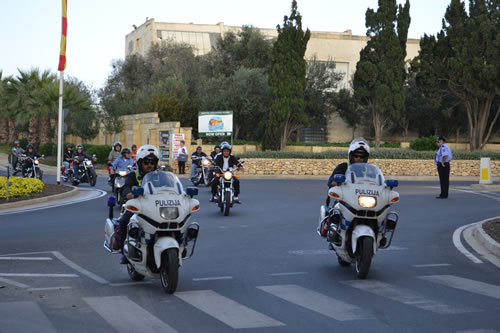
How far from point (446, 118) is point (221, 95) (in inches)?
685

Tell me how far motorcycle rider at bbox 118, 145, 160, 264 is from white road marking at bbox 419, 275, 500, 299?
3669 millimetres

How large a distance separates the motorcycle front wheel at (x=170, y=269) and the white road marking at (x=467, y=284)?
3.23m

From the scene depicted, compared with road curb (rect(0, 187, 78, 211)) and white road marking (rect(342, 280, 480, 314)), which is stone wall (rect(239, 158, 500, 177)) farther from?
white road marking (rect(342, 280, 480, 314))

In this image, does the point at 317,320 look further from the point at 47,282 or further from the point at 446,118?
the point at 446,118

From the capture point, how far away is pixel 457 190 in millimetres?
26969

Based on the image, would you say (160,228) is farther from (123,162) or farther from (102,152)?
(102,152)

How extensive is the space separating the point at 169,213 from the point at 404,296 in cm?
268

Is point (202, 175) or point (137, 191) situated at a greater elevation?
point (137, 191)

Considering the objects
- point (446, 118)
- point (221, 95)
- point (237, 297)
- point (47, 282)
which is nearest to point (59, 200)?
point (47, 282)

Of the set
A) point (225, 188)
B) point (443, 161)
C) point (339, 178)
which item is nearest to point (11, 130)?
point (443, 161)

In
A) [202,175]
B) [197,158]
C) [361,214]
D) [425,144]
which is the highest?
[425,144]

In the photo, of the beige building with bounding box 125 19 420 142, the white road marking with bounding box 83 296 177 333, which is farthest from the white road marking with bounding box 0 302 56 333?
the beige building with bounding box 125 19 420 142

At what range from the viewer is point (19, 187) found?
20484mm

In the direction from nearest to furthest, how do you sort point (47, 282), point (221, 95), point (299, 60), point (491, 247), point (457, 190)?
point (47, 282) → point (491, 247) → point (457, 190) → point (299, 60) → point (221, 95)
